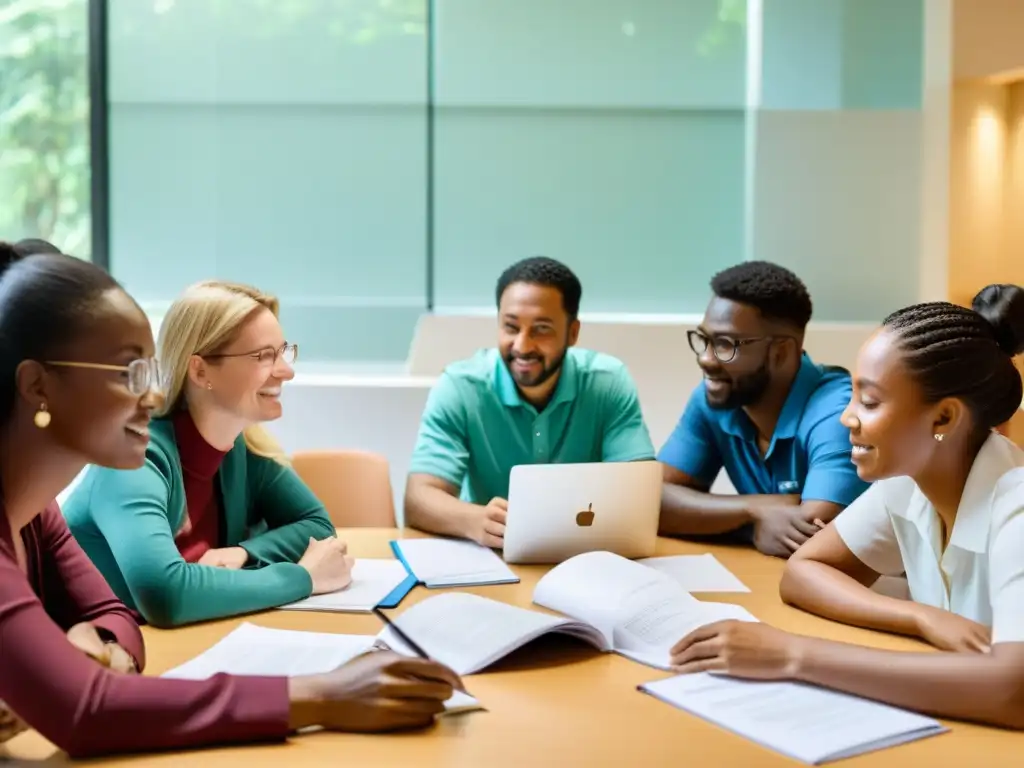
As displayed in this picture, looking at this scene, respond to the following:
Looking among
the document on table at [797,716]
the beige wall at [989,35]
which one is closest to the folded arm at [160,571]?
the document on table at [797,716]

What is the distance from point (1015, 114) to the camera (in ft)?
15.1

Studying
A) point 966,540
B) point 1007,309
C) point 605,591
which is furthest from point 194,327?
point 1007,309

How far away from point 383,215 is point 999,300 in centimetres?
280

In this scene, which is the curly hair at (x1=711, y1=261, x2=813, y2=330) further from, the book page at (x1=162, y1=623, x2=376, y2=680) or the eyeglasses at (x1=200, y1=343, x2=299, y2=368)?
the book page at (x1=162, y1=623, x2=376, y2=680)

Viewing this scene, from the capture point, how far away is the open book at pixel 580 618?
1.77 meters

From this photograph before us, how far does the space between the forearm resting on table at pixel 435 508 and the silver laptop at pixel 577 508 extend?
0.85 ft

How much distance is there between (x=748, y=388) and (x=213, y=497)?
1358 mm

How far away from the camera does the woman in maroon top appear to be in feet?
4.49

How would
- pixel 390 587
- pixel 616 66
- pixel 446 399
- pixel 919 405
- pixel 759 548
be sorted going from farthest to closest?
pixel 616 66 < pixel 446 399 < pixel 759 548 < pixel 390 587 < pixel 919 405

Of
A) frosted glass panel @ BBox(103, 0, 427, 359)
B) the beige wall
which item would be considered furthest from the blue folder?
the beige wall

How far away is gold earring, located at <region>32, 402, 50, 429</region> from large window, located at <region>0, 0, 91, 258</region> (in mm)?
3622

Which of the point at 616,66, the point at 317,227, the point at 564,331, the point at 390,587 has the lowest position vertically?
the point at 390,587

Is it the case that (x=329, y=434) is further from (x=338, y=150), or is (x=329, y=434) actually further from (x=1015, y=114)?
(x=1015, y=114)

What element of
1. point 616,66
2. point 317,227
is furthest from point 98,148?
point 616,66
